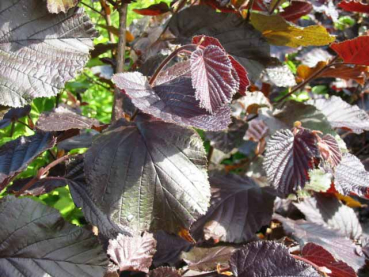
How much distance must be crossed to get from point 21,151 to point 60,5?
1.13 ft

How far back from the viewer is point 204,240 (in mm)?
1251

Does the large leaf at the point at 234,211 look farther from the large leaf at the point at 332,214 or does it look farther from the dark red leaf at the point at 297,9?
the dark red leaf at the point at 297,9

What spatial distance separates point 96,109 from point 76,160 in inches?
52.5

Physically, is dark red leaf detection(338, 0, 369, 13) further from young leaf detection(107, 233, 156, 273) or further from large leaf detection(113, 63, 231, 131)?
young leaf detection(107, 233, 156, 273)

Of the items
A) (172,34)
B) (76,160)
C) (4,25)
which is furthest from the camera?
(172,34)

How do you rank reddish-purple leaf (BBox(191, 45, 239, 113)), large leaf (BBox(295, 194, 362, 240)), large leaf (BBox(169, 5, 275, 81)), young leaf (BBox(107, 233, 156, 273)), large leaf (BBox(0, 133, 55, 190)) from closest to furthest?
reddish-purple leaf (BBox(191, 45, 239, 113)) → large leaf (BBox(0, 133, 55, 190)) → young leaf (BBox(107, 233, 156, 273)) → large leaf (BBox(169, 5, 275, 81)) → large leaf (BBox(295, 194, 362, 240))

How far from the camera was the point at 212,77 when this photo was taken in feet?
2.57

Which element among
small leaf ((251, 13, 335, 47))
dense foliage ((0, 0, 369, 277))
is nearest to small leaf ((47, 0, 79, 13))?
dense foliage ((0, 0, 369, 277))

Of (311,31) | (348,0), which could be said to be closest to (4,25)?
(311,31)

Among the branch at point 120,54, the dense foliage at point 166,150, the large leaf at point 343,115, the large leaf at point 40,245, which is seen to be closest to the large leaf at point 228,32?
the dense foliage at point 166,150

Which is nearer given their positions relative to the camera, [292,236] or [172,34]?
[172,34]

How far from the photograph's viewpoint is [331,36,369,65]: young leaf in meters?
1.06

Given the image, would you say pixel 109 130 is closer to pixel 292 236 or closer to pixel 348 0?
pixel 292 236

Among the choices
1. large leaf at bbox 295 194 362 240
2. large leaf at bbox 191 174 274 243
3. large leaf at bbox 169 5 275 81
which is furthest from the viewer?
large leaf at bbox 295 194 362 240
